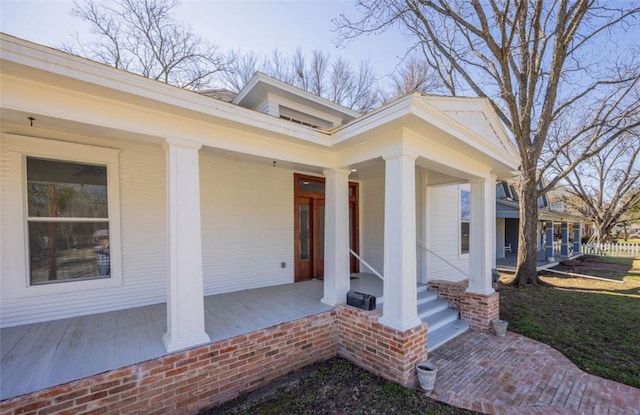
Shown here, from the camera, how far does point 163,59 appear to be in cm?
1102

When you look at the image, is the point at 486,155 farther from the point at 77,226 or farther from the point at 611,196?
the point at 611,196

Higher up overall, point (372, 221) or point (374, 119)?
point (374, 119)

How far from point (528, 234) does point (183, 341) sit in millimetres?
9944

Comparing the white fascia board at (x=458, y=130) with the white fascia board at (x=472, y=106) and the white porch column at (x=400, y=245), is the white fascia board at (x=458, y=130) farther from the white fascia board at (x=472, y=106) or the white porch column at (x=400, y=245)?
the white porch column at (x=400, y=245)

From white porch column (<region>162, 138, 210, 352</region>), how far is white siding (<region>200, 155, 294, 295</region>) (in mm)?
1984

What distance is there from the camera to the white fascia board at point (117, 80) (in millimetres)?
2074

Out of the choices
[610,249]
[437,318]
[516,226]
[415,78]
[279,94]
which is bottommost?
[610,249]

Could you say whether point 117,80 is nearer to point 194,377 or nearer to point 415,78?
point 194,377

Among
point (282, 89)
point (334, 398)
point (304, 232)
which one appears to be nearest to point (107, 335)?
point (334, 398)

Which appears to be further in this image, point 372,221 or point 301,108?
point 372,221

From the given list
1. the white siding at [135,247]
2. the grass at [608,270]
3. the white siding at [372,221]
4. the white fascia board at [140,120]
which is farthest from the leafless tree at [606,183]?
the white siding at [135,247]

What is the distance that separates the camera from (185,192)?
3.00 metres

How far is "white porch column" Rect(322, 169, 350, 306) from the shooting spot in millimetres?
4398

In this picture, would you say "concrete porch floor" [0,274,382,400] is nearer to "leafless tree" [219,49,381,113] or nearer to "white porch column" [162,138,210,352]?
"white porch column" [162,138,210,352]
